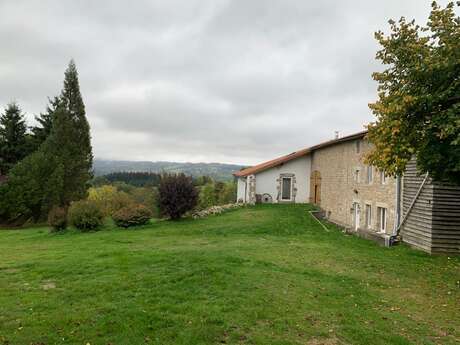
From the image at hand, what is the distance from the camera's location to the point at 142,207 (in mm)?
20672

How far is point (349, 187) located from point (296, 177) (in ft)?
33.2

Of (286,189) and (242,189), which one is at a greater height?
(286,189)

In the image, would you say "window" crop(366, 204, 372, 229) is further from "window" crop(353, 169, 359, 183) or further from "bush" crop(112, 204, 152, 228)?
"bush" crop(112, 204, 152, 228)

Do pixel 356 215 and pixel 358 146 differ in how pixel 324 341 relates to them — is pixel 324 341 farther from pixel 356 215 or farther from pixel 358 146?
pixel 358 146

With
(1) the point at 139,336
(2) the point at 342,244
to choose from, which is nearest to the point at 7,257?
(1) the point at 139,336

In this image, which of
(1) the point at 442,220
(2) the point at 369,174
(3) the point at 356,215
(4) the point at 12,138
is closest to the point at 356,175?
(2) the point at 369,174

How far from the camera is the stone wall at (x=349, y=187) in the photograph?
16.1 meters

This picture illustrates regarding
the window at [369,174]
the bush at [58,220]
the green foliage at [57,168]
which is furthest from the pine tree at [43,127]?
the window at [369,174]

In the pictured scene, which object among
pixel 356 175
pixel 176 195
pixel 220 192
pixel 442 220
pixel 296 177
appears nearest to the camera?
pixel 442 220

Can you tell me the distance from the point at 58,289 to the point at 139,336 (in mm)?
3366

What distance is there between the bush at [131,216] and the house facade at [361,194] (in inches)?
460

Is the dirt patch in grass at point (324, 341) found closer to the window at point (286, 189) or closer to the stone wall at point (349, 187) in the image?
the stone wall at point (349, 187)

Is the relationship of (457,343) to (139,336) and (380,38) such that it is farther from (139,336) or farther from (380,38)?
(380,38)

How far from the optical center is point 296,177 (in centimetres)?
3084
